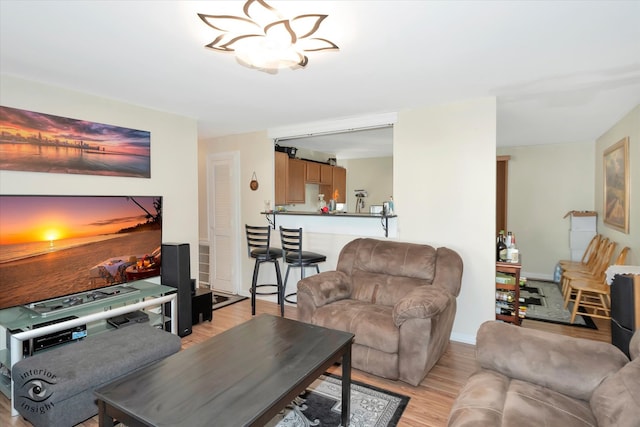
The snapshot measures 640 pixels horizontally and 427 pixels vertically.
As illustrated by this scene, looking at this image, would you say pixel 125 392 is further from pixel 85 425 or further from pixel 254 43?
pixel 254 43

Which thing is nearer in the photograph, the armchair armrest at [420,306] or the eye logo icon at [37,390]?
the eye logo icon at [37,390]

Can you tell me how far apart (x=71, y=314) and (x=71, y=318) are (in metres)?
0.05

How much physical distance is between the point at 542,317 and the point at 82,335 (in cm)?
466

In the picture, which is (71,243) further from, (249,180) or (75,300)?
(249,180)

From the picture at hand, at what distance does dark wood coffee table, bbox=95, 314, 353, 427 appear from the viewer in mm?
1366

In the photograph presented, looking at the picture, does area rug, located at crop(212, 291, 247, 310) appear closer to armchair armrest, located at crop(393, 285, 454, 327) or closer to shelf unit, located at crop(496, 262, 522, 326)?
armchair armrest, located at crop(393, 285, 454, 327)

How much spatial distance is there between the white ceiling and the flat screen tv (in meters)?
1.01

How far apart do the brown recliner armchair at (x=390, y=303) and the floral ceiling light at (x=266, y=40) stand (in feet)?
5.84

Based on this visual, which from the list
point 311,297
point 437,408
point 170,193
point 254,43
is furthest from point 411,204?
point 170,193

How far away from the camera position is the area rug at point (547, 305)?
3834mm

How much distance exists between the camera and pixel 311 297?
2863 mm

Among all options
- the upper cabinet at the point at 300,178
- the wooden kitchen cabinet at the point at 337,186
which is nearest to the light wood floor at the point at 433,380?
the upper cabinet at the point at 300,178

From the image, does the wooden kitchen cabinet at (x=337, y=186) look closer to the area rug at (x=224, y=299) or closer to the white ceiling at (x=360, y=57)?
the area rug at (x=224, y=299)

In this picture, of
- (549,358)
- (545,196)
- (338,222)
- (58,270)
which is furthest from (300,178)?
(549,358)
